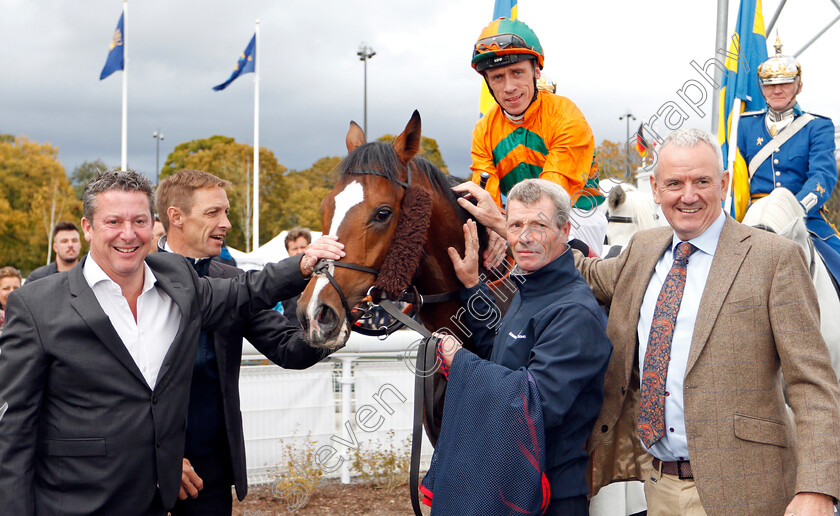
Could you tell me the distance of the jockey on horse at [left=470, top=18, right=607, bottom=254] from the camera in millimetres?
3373

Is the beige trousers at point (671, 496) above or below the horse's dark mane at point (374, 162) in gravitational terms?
below

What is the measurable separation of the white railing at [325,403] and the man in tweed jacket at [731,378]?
11.0ft

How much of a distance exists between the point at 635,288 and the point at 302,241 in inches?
200

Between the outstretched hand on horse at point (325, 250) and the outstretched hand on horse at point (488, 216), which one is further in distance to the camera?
the outstretched hand on horse at point (488, 216)

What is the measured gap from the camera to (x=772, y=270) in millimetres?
2039

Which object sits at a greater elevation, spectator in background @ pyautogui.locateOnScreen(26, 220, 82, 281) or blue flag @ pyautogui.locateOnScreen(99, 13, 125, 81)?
blue flag @ pyautogui.locateOnScreen(99, 13, 125, 81)

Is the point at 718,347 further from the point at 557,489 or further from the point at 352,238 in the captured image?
the point at 352,238

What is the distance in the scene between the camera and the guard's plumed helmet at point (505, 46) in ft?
10.9

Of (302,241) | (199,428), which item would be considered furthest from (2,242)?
(199,428)

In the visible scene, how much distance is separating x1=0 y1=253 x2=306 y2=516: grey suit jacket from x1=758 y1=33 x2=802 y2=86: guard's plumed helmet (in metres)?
4.98

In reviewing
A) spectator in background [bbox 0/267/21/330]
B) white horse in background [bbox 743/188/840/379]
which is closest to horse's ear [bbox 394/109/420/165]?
white horse in background [bbox 743/188/840/379]

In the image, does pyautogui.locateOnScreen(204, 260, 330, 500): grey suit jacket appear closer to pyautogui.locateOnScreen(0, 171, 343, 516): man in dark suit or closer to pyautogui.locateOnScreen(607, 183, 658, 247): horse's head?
pyautogui.locateOnScreen(0, 171, 343, 516): man in dark suit

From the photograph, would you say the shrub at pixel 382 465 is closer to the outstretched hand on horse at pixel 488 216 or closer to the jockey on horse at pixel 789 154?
the outstretched hand on horse at pixel 488 216

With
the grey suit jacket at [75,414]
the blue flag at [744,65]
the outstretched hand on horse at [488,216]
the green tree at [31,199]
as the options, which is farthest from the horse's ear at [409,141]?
the green tree at [31,199]
